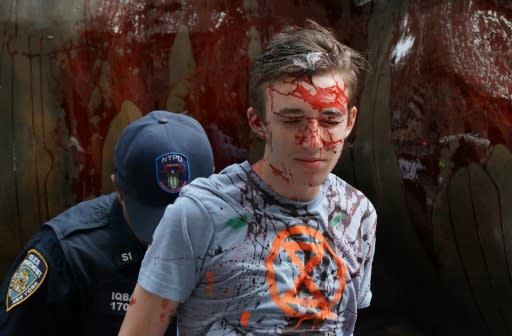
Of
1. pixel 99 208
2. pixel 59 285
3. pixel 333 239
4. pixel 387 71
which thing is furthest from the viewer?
pixel 387 71

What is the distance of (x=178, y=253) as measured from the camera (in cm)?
122

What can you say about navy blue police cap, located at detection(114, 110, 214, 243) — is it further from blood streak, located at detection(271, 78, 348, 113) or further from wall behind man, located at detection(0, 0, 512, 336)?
wall behind man, located at detection(0, 0, 512, 336)

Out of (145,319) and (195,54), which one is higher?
(195,54)

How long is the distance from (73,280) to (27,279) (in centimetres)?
9

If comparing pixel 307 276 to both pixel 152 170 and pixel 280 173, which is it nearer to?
pixel 280 173

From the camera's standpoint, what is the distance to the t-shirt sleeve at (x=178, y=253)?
1.21 meters

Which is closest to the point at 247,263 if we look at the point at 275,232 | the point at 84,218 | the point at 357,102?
the point at 275,232

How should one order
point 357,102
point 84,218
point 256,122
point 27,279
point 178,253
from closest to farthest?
1. point 178,253
2. point 256,122
3. point 27,279
4. point 84,218
5. point 357,102

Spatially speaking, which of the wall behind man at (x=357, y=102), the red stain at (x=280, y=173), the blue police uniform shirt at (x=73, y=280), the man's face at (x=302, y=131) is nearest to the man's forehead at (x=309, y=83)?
the man's face at (x=302, y=131)

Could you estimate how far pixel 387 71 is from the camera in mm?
2469

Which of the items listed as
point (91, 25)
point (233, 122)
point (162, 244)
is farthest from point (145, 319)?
point (91, 25)

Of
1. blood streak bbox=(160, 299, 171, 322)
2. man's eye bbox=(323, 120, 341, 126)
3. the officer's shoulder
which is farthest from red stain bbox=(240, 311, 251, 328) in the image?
the officer's shoulder

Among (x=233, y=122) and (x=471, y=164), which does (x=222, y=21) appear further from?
(x=471, y=164)

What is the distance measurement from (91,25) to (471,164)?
125cm
